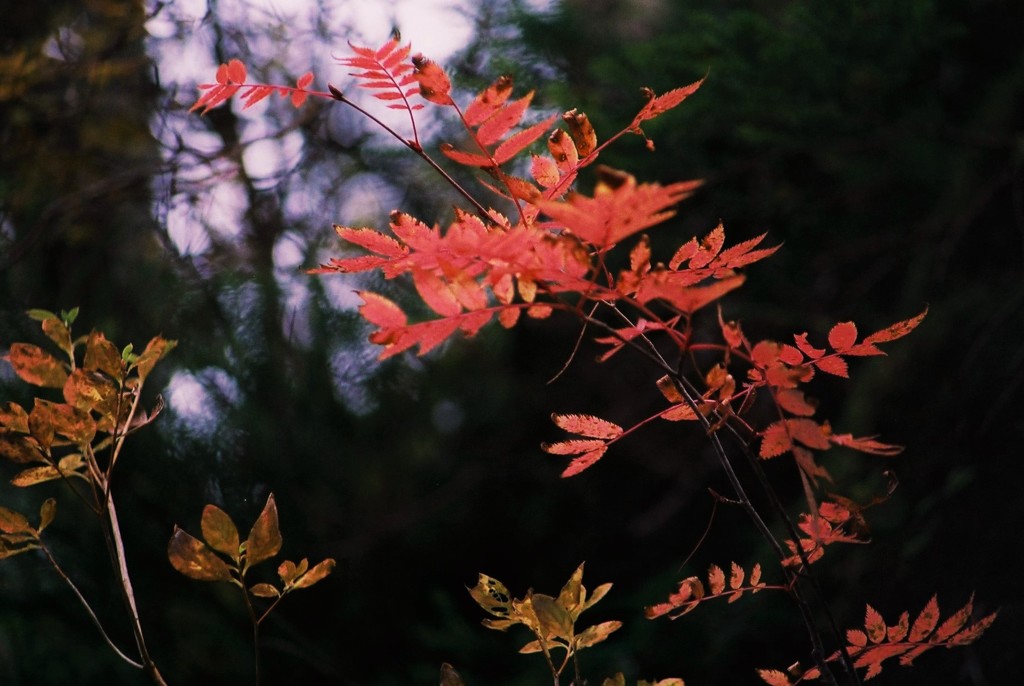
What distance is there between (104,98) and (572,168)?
5.79ft

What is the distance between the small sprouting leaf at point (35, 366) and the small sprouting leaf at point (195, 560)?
12 cm

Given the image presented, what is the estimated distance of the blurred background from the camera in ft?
4.28

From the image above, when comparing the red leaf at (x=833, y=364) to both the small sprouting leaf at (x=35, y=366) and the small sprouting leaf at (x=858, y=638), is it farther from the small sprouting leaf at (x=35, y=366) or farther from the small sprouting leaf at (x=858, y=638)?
the small sprouting leaf at (x=35, y=366)

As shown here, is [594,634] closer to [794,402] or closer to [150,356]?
[794,402]

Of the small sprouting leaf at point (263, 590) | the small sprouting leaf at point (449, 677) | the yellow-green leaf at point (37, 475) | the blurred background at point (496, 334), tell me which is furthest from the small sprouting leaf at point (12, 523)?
the blurred background at point (496, 334)

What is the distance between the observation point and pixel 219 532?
412 millimetres

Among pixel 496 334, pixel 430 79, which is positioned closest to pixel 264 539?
pixel 430 79

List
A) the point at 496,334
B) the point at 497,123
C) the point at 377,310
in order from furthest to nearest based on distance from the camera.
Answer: the point at 496,334 → the point at 497,123 → the point at 377,310

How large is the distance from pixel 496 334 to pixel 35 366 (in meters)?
1.31

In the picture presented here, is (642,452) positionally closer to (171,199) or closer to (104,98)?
(171,199)

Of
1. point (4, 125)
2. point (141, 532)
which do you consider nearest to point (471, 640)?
point (141, 532)

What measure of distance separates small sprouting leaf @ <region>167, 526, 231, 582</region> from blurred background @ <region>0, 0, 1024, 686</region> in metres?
0.81

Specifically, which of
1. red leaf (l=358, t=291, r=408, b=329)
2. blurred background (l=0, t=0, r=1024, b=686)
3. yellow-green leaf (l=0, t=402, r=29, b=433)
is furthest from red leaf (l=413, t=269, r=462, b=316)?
blurred background (l=0, t=0, r=1024, b=686)

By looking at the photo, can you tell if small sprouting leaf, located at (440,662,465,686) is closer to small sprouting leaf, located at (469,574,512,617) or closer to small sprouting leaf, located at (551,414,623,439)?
Result: small sprouting leaf, located at (469,574,512,617)
